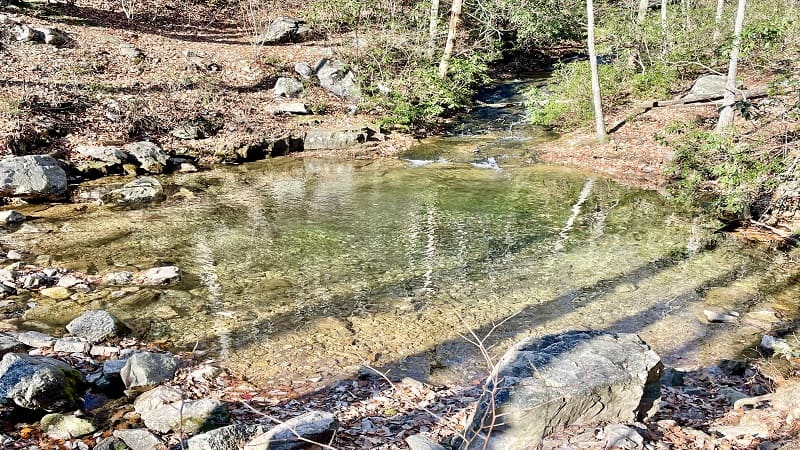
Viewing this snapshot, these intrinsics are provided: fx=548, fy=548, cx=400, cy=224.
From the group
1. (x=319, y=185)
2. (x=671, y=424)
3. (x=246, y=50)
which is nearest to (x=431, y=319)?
(x=671, y=424)

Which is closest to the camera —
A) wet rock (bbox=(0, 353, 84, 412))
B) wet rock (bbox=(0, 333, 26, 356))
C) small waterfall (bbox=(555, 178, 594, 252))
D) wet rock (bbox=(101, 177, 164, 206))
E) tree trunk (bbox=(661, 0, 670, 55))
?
wet rock (bbox=(0, 353, 84, 412))

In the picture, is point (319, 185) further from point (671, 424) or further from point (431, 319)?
point (671, 424)

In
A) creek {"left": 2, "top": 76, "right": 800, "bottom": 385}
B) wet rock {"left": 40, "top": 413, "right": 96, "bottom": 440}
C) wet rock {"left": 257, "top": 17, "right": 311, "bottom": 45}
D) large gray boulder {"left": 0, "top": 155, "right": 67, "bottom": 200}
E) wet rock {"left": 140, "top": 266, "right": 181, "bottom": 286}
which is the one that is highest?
wet rock {"left": 257, "top": 17, "right": 311, "bottom": 45}

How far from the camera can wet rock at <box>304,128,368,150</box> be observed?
16500mm

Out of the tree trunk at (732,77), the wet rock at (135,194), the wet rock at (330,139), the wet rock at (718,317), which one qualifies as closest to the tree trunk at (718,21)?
the tree trunk at (732,77)

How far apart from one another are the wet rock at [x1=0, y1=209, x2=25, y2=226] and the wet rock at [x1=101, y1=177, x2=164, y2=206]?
1538mm

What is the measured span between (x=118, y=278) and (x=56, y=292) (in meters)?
0.75

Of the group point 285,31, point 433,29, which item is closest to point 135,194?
point 433,29

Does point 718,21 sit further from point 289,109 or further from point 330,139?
point 289,109

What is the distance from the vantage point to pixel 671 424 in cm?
430

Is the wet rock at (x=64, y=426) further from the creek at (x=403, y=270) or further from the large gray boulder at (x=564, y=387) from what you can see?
the large gray boulder at (x=564, y=387)

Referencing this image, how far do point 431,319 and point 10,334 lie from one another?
14.8ft

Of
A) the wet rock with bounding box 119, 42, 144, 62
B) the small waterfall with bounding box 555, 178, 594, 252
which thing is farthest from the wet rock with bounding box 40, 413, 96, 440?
the wet rock with bounding box 119, 42, 144, 62

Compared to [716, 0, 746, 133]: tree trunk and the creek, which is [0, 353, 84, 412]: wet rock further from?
[716, 0, 746, 133]: tree trunk
